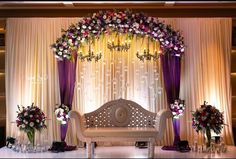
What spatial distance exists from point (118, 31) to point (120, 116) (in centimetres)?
156

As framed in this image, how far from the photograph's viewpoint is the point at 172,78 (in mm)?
7738

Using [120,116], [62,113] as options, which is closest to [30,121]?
[62,113]

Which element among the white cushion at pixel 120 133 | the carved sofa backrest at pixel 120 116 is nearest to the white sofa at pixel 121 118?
the carved sofa backrest at pixel 120 116

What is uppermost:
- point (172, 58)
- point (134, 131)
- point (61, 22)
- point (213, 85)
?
point (61, 22)

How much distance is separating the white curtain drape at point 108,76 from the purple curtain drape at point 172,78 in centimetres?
27

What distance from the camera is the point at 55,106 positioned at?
26.1 ft

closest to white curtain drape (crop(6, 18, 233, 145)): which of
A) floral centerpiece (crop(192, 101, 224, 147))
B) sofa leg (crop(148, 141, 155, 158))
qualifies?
floral centerpiece (crop(192, 101, 224, 147))

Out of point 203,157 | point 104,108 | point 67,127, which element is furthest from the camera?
point 67,127

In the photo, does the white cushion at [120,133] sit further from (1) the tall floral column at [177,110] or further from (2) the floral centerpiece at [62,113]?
(1) the tall floral column at [177,110]

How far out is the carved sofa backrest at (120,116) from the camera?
726 centimetres

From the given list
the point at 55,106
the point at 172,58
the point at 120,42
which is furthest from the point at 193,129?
the point at 55,106

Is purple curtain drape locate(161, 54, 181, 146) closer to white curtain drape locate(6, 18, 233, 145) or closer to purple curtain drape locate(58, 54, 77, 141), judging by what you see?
white curtain drape locate(6, 18, 233, 145)

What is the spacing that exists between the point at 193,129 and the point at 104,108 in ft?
6.42

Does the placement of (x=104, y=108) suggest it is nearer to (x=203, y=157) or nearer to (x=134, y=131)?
(x=134, y=131)
